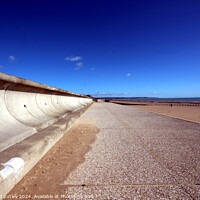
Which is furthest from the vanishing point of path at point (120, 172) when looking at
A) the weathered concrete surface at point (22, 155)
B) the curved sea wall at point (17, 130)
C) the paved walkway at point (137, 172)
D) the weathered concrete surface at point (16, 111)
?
the weathered concrete surface at point (16, 111)

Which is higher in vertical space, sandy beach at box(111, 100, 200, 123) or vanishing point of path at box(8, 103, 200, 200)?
vanishing point of path at box(8, 103, 200, 200)

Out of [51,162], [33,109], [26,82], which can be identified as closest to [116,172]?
[51,162]

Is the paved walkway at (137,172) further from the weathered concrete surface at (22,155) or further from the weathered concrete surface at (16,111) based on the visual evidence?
the weathered concrete surface at (16,111)

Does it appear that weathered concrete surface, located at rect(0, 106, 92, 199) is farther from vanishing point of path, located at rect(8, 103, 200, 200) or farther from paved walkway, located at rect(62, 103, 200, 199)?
paved walkway, located at rect(62, 103, 200, 199)

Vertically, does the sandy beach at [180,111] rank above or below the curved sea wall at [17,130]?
below

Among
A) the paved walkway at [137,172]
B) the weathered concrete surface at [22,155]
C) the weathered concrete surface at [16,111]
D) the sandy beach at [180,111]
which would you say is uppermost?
the weathered concrete surface at [16,111]

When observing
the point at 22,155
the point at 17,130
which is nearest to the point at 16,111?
the point at 17,130

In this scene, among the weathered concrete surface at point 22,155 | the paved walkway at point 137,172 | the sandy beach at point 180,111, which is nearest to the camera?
the weathered concrete surface at point 22,155

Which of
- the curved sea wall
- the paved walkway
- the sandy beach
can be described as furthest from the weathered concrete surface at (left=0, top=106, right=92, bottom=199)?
the sandy beach

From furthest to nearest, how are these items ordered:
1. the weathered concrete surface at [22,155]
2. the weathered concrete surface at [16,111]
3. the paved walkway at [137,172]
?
1. the weathered concrete surface at [16,111]
2. the paved walkway at [137,172]
3. the weathered concrete surface at [22,155]

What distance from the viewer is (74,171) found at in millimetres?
1929

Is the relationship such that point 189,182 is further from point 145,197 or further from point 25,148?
point 25,148

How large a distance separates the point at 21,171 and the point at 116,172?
1.24 meters

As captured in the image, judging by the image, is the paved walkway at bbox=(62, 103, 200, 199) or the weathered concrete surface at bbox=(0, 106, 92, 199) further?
the paved walkway at bbox=(62, 103, 200, 199)
